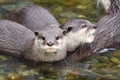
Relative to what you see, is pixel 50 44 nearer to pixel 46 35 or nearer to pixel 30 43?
pixel 46 35

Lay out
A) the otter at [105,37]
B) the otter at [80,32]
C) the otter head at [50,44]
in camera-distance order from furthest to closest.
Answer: the otter at [105,37], the otter at [80,32], the otter head at [50,44]

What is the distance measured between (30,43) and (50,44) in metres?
0.56

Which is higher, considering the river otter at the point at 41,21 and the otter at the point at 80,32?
the river otter at the point at 41,21

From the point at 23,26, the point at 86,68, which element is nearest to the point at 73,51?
the point at 86,68

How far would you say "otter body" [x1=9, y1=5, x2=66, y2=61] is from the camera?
5625 millimetres

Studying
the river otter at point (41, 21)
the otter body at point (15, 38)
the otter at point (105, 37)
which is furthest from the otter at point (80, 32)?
the otter body at point (15, 38)

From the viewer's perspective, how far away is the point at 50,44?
→ 554 cm

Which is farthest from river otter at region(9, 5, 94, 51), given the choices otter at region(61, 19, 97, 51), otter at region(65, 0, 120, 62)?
otter at region(65, 0, 120, 62)

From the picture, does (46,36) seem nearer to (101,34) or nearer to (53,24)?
(53,24)

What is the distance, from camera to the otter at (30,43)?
5668mm

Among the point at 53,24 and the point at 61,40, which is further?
the point at 53,24

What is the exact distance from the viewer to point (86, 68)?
19.8 feet

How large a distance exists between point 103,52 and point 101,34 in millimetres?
213

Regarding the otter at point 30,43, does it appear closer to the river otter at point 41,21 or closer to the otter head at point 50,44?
the otter head at point 50,44
